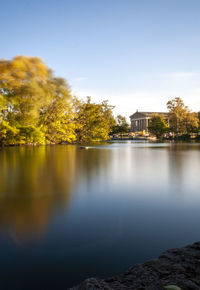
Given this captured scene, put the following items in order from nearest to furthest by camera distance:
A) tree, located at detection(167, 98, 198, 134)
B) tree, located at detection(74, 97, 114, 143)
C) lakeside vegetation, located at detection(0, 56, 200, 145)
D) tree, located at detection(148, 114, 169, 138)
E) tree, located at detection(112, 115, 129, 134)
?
lakeside vegetation, located at detection(0, 56, 200, 145) → tree, located at detection(74, 97, 114, 143) → tree, located at detection(167, 98, 198, 134) → tree, located at detection(148, 114, 169, 138) → tree, located at detection(112, 115, 129, 134)

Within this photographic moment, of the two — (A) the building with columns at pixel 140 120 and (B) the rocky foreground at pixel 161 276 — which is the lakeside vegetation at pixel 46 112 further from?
(A) the building with columns at pixel 140 120

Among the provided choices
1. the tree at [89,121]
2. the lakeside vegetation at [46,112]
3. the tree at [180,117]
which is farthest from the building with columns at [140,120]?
the tree at [89,121]

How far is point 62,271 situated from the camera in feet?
9.20

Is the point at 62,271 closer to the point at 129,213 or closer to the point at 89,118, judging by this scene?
the point at 129,213

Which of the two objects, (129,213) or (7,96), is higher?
(7,96)

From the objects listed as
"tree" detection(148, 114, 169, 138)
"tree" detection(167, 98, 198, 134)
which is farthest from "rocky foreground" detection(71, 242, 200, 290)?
"tree" detection(148, 114, 169, 138)

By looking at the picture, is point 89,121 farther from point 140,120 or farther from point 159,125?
point 140,120

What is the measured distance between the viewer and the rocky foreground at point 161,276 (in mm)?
2268

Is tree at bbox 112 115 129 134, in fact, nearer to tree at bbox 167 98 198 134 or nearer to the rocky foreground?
tree at bbox 167 98 198 134

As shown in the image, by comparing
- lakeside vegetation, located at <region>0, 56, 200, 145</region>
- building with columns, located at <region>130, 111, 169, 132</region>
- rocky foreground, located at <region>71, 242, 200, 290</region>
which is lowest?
rocky foreground, located at <region>71, 242, 200, 290</region>

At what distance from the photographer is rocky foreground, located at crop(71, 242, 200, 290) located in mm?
2268

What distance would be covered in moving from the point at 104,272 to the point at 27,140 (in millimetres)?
37011

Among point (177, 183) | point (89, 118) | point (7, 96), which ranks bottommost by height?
point (177, 183)

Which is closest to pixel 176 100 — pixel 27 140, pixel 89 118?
pixel 89 118
